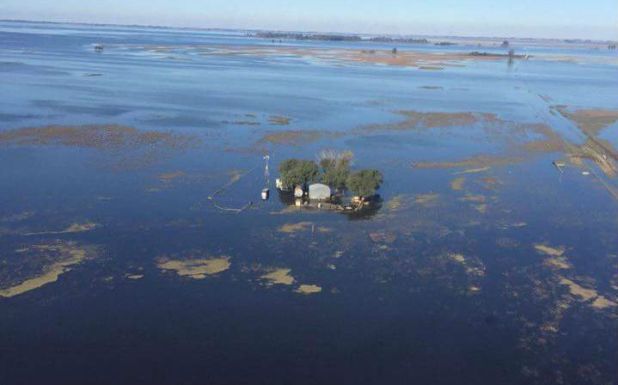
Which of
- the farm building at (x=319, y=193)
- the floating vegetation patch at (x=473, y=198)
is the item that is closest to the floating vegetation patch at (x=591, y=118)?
the floating vegetation patch at (x=473, y=198)

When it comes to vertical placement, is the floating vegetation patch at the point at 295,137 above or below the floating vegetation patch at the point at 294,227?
above

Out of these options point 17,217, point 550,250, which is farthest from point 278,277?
point 17,217

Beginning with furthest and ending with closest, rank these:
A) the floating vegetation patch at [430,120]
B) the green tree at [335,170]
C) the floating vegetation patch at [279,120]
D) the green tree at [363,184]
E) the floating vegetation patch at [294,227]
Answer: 1. the floating vegetation patch at [430,120]
2. the floating vegetation patch at [279,120]
3. the green tree at [335,170]
4. the green tree at [363,184]
5. the floating vegetation patch at [294,227]

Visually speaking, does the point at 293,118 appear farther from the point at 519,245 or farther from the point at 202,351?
the point at 202,351

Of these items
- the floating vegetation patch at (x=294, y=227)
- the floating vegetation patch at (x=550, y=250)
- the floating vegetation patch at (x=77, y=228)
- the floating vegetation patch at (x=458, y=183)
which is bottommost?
the floating vegetation patch at (x=550, y=250)

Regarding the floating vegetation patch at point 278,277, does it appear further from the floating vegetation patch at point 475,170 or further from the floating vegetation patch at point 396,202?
the floating vegetation patch at point 475,170

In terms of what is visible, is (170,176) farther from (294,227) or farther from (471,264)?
(471,264)

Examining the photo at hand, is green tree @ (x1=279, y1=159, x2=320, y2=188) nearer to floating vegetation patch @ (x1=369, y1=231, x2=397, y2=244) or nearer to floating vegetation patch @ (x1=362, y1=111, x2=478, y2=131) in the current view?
floating vegetation patch @ (x1=369, y1=231, x2=397, y2=244)
